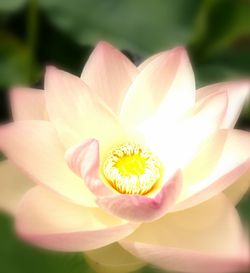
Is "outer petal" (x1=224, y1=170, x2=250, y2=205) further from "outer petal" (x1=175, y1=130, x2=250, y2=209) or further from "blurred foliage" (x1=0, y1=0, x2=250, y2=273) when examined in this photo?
"blurred foliage" (x1=0, y1=0, x2=250, y2=273)

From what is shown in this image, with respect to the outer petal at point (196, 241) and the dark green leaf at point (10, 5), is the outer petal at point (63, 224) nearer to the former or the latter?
the outer petal at point (196, 241)

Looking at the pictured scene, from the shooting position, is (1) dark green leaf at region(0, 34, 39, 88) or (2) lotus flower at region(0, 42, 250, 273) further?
(1) dark green leaf at region(0, 34, 39, 88)

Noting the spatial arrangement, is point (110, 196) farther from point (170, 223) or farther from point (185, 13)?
point (185, 13)

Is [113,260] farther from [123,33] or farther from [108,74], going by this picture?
[123,33]

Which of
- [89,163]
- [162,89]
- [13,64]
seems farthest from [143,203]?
[13,64]

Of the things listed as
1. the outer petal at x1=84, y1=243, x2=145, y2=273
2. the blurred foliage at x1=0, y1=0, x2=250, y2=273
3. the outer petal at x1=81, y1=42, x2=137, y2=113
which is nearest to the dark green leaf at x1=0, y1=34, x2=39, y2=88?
the blurred foliage at x1=0, y1=0, x2=250, y2=273

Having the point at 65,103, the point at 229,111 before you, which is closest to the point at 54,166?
the point at 65,103
